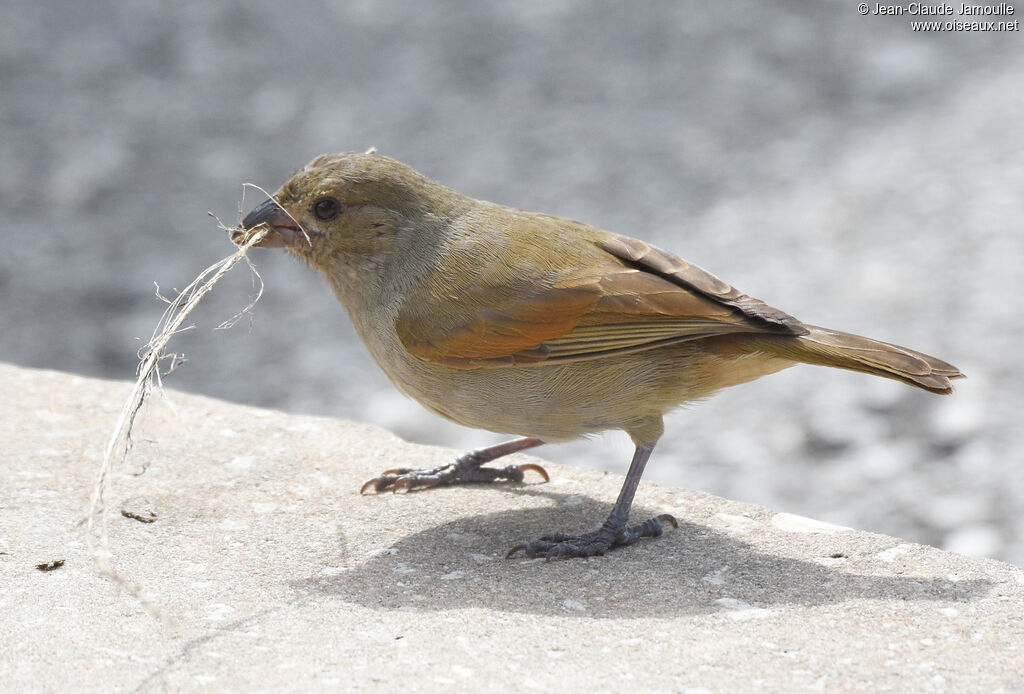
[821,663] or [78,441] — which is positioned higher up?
[78,441]

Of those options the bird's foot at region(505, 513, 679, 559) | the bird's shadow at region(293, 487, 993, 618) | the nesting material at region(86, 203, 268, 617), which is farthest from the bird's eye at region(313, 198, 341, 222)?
the bird's foot at region(505, 513, 679, 559)

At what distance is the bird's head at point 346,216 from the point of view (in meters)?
4.36

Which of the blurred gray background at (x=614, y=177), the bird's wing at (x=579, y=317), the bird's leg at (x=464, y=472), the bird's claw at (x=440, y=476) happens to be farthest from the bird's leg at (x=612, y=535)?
the blurred gray background at (x=614, y=177)

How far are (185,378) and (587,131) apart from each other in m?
4.61

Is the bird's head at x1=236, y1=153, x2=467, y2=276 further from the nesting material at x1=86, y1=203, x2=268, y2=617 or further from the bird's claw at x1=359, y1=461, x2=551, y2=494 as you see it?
the bird's claw at x1=359, y1=461, x2=551, y2=494

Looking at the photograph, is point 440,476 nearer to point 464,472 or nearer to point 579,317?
point 464,472

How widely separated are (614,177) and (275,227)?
6.50 m

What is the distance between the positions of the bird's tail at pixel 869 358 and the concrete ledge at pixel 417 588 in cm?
58

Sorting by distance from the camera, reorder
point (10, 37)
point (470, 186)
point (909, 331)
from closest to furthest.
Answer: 1. point (909, 331)
2. point (470, 186)
3. point (10, 37)

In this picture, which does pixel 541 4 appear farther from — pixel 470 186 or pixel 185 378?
pixel 185 378

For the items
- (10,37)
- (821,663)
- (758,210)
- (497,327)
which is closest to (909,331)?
(758,210)

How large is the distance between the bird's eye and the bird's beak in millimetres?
81

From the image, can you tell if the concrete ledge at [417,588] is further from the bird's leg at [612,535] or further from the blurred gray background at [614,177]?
the blurred gray background at [614,177]

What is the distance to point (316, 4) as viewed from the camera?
1298 centimetres
